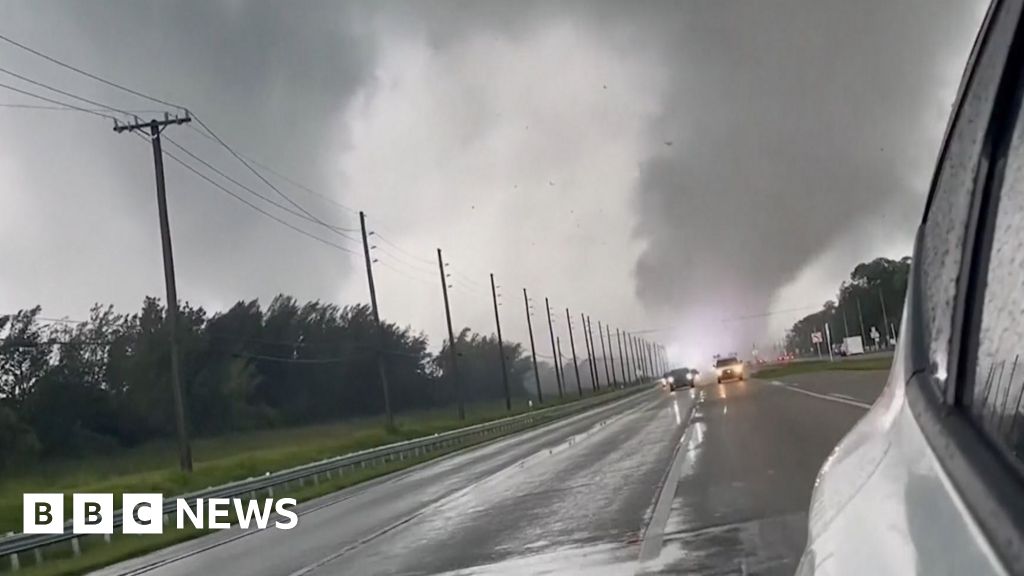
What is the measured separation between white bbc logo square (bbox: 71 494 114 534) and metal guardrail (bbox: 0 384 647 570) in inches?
7.8

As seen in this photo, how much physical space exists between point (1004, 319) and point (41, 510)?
104ft

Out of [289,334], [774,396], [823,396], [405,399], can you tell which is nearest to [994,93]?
[823,396]

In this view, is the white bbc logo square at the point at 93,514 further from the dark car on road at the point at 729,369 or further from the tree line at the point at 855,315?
the dark car on road at the point at 729,369

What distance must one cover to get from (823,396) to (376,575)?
2648 centimetres

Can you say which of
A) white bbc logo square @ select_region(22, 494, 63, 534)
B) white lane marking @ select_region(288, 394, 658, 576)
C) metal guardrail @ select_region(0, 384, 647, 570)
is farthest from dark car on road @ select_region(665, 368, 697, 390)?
white bbc logo square @ select_region(22, 494, 63, 534)

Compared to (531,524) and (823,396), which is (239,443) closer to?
(823,396)

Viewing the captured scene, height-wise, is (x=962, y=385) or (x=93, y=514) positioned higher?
(x=962, y=385)

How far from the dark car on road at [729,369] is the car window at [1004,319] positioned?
272ft

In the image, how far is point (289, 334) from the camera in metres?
114

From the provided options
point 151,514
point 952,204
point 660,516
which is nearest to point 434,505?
point 660,516

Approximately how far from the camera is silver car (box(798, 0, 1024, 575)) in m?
2.35

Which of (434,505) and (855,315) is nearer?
(434,505)

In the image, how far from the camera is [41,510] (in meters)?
31.1

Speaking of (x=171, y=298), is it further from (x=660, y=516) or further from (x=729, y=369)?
(x=729, y=369)
